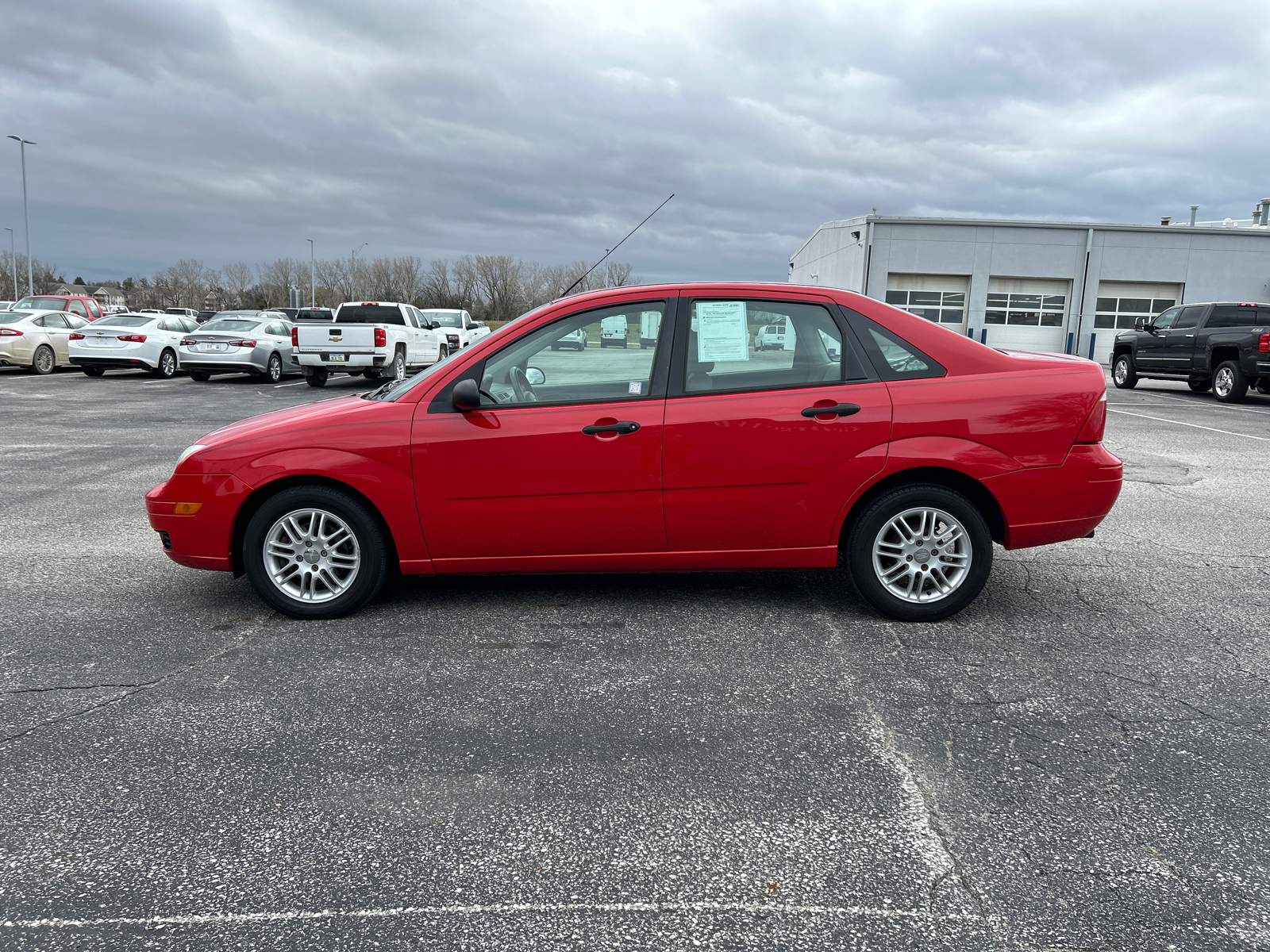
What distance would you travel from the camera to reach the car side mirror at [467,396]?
4.14 meters

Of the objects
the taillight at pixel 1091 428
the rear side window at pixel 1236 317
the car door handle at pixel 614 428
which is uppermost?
the rear side window at pixel 1236 317

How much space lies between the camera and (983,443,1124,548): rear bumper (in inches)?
168

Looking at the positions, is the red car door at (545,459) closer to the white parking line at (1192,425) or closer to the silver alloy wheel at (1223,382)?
the white parking line at (1192,425)

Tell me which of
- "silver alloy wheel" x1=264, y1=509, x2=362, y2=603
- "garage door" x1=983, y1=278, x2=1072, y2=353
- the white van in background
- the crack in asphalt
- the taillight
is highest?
"garage door" x1=983, y1=278, x2=1072, y2=353

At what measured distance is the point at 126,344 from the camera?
20891mm

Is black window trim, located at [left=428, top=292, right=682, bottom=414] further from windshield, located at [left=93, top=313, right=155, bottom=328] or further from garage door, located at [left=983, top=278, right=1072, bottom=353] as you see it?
garage door, located at [left=983, top=278, right=1072, bottom=353]

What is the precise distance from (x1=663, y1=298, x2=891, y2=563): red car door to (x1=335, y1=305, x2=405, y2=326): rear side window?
17.1m

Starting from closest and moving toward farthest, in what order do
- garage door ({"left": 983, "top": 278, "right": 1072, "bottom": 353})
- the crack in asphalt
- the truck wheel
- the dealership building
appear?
the crack in asphalt
the truck wheel
the dealership building
garage door ({"left": 983, "top": 278, "right": 1072, "bottom": 353})

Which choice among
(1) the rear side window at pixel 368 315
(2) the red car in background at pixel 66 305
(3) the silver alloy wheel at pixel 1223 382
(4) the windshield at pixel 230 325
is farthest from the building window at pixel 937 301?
(2) the red car in background at pixel 66 305

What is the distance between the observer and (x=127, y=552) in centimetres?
573

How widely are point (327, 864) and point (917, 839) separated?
5.48ft

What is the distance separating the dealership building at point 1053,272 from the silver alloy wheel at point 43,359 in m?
30.1

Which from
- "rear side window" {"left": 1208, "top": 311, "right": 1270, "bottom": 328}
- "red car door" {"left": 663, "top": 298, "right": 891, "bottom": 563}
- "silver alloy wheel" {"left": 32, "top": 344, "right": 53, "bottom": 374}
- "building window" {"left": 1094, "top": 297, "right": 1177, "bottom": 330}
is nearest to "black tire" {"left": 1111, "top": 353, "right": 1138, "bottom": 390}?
"rear side window" {"left": 1208, "top": 311, "right": 1270, "bottom": 328}

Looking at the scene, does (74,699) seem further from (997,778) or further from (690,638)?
(997,778)
